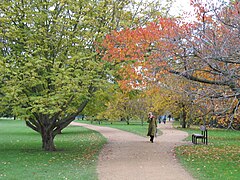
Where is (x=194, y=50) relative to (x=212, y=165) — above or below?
above

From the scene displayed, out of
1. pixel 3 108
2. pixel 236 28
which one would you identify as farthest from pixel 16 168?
Answer: pixel 236 28

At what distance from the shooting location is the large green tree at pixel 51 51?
12242 millimetres

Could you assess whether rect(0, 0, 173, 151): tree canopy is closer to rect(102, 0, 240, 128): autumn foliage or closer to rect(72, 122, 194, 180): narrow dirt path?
rect(102, 0, 240, 128): autumn foliage

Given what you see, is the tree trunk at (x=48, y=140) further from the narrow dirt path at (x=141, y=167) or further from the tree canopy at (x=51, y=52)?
the narrow dirt path at (x=141, y=167)

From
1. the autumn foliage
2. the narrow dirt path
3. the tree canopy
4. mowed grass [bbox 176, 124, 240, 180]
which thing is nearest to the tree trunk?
the tree canopy

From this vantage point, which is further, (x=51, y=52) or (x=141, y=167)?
(x=51, y=52)

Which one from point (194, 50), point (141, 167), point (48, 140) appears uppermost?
point (194, 50)

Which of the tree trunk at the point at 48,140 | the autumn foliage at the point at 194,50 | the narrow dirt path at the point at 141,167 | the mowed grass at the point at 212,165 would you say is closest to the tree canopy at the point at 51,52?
the tree trunk at the point at 48,140

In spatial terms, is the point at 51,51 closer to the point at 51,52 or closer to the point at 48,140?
the point at 51,52

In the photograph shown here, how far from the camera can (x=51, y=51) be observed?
13.7 meters

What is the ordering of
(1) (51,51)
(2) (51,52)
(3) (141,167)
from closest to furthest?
(3) (141,167) → (1) (51,51) → (2) (51,52)

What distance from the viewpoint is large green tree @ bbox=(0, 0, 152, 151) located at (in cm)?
1224

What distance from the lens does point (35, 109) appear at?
1189 centimetres

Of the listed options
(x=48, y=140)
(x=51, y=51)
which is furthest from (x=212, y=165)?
(x=48, y=140)
